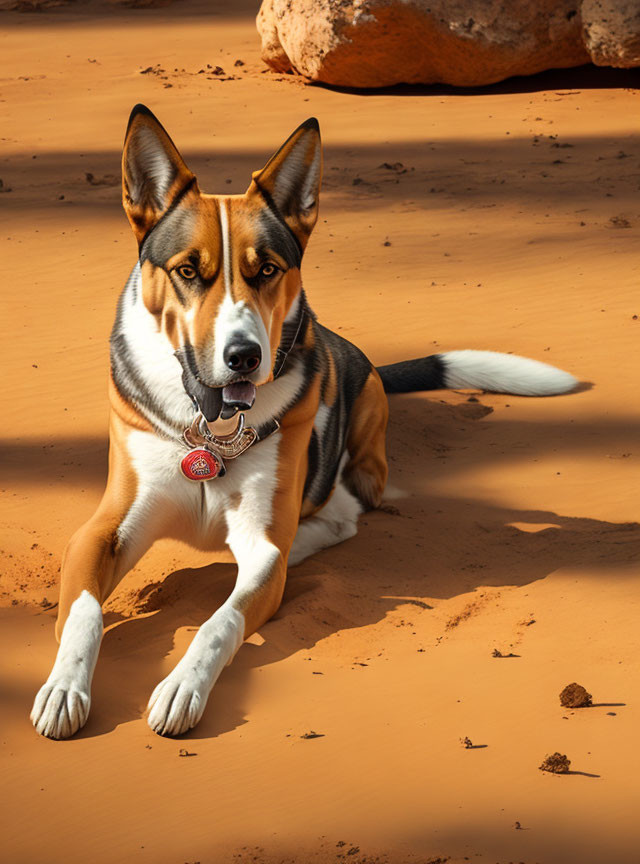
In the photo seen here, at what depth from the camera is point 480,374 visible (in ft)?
22.0

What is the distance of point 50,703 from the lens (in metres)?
3.57

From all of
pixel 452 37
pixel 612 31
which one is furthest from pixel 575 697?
pixel 452 37

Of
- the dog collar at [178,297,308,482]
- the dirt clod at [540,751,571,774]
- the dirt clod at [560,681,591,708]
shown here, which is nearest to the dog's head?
the dog collar at [178,297,308,482]

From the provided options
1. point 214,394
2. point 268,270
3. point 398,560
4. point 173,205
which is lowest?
point 398,560

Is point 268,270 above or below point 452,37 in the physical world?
above

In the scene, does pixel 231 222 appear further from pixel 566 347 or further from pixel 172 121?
pixel 172 121

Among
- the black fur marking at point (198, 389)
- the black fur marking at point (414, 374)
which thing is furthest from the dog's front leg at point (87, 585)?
the black fur marking at point (414, 374)

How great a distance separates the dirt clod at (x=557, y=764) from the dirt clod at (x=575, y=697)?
36 centimetres

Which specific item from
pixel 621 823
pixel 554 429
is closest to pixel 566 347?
pixel 554 429

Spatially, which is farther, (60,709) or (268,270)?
(268,270)

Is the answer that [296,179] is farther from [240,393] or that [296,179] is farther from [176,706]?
[176,706]

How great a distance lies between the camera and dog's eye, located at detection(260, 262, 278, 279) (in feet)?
13.7

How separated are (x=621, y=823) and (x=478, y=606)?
4.94 feet

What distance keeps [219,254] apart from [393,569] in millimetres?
1618
